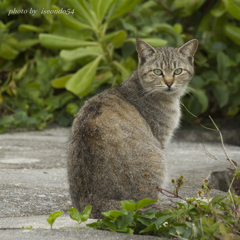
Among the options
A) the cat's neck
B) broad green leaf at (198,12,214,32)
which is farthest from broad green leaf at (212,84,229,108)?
the cat's neck

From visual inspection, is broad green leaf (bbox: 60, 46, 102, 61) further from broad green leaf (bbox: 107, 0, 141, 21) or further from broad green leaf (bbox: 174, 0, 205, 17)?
broad green leaf (bbox: 174, 0, 205, 17)

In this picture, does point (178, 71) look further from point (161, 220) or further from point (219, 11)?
point (219, 11)

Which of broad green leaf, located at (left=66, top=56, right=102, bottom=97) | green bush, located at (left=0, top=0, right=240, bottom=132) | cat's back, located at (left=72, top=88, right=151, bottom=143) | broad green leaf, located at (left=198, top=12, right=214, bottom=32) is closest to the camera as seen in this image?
cat's back, located at (left=72, top=88, right=151, bottom=143)

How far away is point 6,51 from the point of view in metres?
6.14

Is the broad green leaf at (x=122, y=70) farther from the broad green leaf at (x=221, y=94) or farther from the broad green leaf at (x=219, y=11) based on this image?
the broad green leaf at (x=219, y=11)

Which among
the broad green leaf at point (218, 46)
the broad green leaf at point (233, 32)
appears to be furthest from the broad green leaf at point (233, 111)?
the broad green leaf at point (233, 32)

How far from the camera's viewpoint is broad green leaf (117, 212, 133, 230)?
1.99 m

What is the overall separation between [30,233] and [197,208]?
877mm

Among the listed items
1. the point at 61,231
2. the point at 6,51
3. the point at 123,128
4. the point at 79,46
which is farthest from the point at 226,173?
the point at 6,51

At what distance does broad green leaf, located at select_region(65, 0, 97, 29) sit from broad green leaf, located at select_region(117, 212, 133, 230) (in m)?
3.55

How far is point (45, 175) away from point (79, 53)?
2.21 m

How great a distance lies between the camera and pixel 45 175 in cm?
339

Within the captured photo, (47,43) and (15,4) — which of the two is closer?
(47,43)

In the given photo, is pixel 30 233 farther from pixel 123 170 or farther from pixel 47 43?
pixel 47 43
